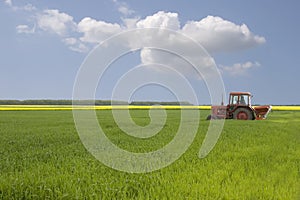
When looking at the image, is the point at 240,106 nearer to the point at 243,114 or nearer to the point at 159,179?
the point at 243,114

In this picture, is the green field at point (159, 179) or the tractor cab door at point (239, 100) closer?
the green field at point (159, 179)

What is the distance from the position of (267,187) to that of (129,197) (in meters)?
2.42

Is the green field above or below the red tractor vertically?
below

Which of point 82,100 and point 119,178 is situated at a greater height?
point 82,100

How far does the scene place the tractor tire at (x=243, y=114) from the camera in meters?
23.6

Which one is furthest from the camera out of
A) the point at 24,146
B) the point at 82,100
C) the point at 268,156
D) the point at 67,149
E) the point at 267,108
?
the point at 267,108

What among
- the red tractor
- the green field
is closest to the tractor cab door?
the red tractor

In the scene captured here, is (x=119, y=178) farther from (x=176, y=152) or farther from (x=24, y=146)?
(x=24, y=146)

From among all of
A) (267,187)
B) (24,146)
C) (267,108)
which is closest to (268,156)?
(267,187)

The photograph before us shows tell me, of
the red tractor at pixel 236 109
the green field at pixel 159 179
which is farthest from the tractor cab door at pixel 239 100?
the green field at pixel 159 179

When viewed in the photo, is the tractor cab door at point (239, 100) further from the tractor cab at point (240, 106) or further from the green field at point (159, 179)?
the green field at point (159, 179)

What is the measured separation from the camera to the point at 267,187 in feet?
18.6

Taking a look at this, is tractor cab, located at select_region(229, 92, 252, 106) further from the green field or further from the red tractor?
the green field

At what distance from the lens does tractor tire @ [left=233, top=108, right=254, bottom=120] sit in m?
23.6
